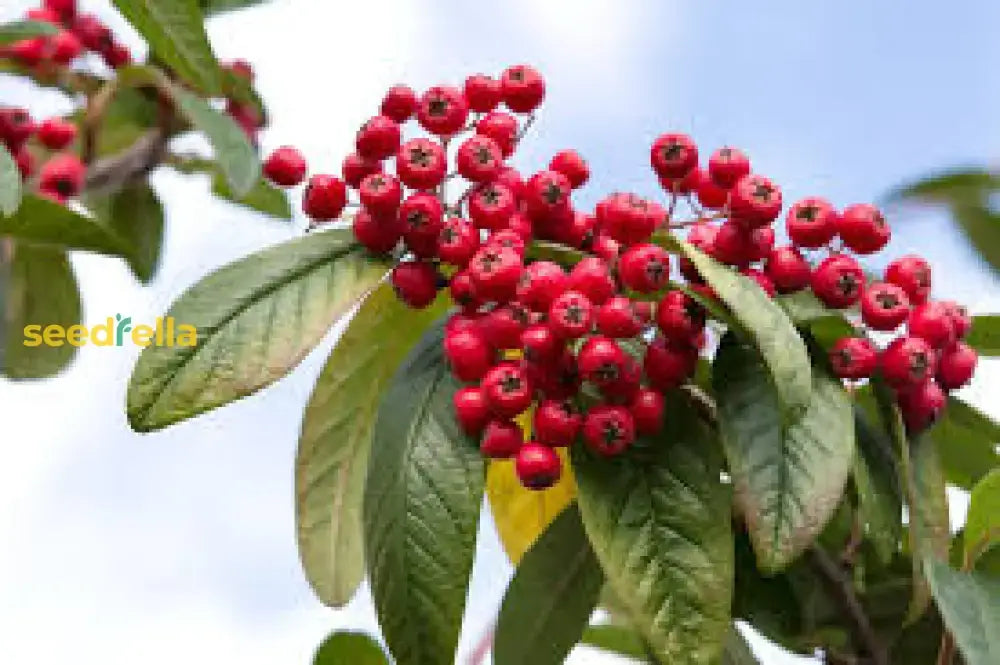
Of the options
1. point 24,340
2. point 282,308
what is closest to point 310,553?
point 282,308

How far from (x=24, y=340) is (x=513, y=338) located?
76.4 inches

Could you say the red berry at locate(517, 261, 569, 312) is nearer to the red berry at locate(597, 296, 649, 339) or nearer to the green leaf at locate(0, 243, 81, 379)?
the red berry at locate(597, 296, 649, 339)

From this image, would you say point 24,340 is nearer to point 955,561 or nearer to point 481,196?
point 481,196

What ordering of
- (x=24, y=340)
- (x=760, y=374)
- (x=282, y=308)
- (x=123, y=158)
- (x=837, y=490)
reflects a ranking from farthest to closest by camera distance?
(x=123, y=158) < (x=24, y=340) < (x=282, y=308) < (x=760, y=374) < (x=837, y=490)

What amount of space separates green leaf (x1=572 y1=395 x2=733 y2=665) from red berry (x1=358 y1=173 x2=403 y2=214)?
0.37 metres

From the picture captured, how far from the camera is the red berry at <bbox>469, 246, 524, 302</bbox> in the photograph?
165 centimetres

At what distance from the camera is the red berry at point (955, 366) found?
1.81m

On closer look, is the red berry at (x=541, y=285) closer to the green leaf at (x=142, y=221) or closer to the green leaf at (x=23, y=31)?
the green leaf at (x=23, y=31)

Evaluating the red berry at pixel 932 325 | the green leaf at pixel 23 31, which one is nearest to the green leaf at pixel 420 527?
the red berry at pixel 932 325

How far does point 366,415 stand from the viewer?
1875mm

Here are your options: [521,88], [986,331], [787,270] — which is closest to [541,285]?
[787,270]

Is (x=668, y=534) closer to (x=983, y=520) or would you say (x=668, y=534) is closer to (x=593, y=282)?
(x=593, y=282)

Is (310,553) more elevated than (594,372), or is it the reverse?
(594,372)

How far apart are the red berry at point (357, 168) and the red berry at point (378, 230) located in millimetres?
93
